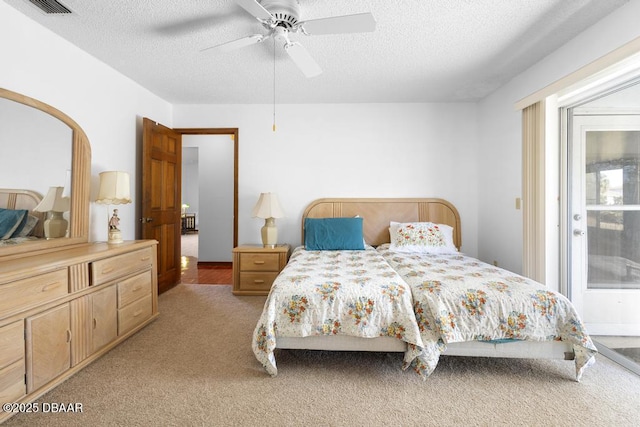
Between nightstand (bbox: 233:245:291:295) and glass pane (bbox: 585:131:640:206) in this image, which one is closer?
glass pane (bbox: 585:131:640:206)

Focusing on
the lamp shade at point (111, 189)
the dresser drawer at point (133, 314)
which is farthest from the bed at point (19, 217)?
the dresser drawer at point (133, 314)

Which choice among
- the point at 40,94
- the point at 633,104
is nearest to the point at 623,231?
the point at 633,104

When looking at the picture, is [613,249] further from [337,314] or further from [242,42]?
[242,42]

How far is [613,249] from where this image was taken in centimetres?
248

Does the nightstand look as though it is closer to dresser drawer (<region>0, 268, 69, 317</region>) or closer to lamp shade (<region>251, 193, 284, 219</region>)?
lamp shade (<region>251, 193, 284, 219</region>)

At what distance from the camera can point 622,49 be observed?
1.97 metres

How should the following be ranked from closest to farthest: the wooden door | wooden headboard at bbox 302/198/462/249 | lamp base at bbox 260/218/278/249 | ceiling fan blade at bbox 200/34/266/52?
ceiling fan blade at bbox 200/34/266/52 → the wooden door → lamp base at bbox 260/218/278/249 → wooden headboard at bbox 302/198/462/249

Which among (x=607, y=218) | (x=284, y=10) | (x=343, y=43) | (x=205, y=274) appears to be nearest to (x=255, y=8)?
(x=284, y=10)

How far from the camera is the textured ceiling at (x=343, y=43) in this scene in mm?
2066

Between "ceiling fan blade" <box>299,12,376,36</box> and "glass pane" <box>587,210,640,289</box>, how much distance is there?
8.25 feet

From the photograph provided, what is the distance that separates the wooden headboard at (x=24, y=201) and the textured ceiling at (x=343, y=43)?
4.30ft

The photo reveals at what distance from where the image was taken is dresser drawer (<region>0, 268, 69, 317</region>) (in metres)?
1.56

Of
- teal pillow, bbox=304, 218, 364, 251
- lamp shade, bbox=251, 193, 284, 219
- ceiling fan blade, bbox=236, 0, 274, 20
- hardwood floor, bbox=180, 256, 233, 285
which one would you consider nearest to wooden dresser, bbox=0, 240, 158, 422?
lamp shade, bbox=251, 193, 284, 219

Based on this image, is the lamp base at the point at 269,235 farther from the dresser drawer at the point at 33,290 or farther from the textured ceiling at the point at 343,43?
the dresser drawer at the point at 33,290
